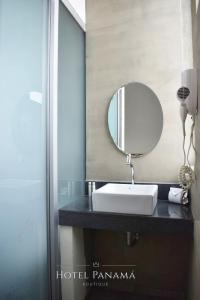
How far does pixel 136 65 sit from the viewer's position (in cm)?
201

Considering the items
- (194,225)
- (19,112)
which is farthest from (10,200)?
(194,225)

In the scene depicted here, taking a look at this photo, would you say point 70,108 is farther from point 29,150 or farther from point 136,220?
point 136,220

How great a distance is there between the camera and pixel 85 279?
186 centimetres

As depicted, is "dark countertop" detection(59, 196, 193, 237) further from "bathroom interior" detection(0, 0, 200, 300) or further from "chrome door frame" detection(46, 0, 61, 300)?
"chrome door frame" detection(46, 0, 61, 300)

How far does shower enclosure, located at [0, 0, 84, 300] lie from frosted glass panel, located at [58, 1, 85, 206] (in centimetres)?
14

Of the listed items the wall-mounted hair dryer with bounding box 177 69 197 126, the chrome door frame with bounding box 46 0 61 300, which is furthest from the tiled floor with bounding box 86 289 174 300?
the wall-mounted hair dryer with bounding box 177 69 197 126

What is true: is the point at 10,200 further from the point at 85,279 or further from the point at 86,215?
the point at 85,279

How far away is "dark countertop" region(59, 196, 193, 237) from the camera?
1391 mm

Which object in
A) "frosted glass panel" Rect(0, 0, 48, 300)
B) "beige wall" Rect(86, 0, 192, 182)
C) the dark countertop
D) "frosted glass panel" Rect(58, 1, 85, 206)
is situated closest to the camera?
"frosted glass panel" Rect(0, 0, 48, 300)

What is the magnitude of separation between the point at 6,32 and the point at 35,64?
0.87 feet

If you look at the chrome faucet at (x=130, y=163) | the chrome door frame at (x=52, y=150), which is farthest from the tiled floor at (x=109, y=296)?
the chrome faucet at (x=130, y=163)

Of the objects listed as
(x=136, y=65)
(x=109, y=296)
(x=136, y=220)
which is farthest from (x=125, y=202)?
(x=136, y=65)

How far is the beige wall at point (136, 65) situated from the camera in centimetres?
189

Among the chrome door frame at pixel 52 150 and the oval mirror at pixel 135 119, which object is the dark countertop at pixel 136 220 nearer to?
the chrome door frame at pixel 52 150
